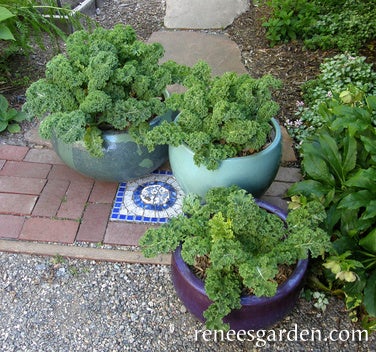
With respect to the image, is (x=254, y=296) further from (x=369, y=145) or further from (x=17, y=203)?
(x=17, y=203)

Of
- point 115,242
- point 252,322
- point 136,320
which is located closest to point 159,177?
point 115,242

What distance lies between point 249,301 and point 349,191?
2.46 ft

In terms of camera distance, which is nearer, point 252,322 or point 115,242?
point 252,322

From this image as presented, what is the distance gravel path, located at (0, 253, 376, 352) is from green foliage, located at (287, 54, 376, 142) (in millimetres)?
1324

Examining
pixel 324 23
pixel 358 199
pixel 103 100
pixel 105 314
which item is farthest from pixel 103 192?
pixel 324 23

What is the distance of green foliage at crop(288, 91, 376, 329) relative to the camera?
1.96m

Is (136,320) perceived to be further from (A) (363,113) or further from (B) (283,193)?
(A) (363,113)

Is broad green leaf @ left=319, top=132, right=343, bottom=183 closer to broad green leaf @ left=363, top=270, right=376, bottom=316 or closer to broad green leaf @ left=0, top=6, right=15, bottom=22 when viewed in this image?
broad green leaf @ left=363, top=270, right=376, bottom=316

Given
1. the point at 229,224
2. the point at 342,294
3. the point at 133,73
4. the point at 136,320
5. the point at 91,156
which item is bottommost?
the point at 136,320

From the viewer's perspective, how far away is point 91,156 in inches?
97.6

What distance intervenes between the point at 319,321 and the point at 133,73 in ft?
5.01

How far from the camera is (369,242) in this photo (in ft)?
6.42

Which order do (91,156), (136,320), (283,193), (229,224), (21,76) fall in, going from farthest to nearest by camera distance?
(21,76)
(283,193)
(91,156)
(136,320)
(229,224)

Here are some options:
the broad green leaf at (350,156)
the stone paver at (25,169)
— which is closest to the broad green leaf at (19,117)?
the stone paver at (25,169)
